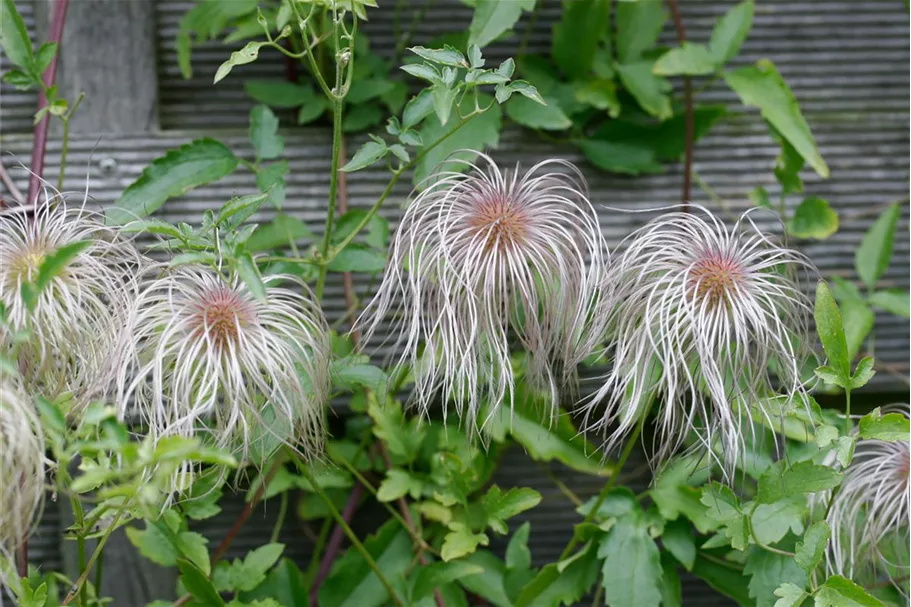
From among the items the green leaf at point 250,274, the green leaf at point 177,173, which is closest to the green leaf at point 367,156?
the green leaf at point 250,274

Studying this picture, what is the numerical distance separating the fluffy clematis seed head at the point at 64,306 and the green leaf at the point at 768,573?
2.01 ft

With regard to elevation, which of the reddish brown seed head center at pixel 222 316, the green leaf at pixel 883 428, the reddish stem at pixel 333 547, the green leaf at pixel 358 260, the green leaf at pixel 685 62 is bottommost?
the reddish stem at pixel 333 547

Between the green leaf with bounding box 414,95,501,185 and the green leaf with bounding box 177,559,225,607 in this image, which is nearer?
the green leaf with bounding box 177,559,225,607

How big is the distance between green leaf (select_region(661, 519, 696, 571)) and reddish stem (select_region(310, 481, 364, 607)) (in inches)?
13.7

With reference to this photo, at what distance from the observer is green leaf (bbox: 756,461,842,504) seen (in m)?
0.84

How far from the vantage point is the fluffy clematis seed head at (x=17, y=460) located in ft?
2.27

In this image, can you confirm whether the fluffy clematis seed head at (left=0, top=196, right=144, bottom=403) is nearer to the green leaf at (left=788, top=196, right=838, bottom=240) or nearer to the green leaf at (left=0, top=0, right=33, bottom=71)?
the green leaf at (left=0, top=0, right=33, bottom=71)

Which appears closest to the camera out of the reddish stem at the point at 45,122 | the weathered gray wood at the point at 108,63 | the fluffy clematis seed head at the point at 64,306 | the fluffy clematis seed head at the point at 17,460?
the fluffy clematis seed head at the point at 17,460

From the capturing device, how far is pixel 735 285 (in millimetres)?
806

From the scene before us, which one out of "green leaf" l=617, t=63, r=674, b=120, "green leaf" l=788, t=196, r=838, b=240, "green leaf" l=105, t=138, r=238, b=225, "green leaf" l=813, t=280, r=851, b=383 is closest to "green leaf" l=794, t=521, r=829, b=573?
"green leaf" l=813, t=280, r=851, b=383

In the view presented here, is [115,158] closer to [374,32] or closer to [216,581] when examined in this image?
[374,32]

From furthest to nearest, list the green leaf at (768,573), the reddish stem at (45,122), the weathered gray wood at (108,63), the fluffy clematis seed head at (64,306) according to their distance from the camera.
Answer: the weathered gray wood at (108,63) < the reddish stem at (45,122) < the green leaf at (768,573) < the fluffy clematis seed head at (64,306)

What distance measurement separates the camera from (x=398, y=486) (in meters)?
1.02

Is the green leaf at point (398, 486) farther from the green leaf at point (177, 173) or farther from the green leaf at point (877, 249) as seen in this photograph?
the green leaf at point (877, 249)
